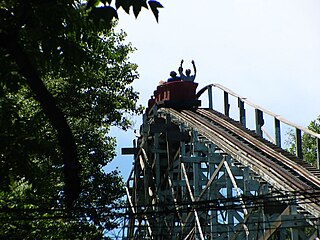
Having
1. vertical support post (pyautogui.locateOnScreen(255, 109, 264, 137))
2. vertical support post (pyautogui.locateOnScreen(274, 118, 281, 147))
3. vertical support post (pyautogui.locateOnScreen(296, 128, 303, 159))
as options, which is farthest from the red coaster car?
vertical support post (pyautogui.locateOnScreen(296, 128, 303, 159))

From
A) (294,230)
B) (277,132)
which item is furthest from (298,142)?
(294,230)

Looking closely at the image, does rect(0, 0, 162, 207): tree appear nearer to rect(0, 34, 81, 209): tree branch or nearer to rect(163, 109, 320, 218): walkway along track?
rect(0, 34, 81, 209): tree branch

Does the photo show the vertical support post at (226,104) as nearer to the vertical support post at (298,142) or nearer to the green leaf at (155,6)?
the vertical support post at (298,142)

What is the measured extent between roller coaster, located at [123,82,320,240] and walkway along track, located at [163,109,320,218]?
0.06 ft

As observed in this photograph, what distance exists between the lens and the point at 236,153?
63.9 feet

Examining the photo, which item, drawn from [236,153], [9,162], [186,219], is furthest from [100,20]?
[186,219]

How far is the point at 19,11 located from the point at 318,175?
13.1 metres

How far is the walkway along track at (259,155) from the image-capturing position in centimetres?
1709

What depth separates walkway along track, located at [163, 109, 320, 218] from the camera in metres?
17.1

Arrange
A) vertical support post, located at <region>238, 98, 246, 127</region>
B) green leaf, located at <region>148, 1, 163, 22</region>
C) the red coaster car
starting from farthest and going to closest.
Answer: the red coaster car → vertical support post, located at <region>238, 98, 246, 127</region> → green leaf, located at <region>148, 1, 163, 22</region>

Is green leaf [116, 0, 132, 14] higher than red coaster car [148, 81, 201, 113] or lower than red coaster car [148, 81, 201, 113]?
lower

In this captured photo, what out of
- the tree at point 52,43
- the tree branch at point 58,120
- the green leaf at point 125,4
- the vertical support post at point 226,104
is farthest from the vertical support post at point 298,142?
the tree branch at point 58,120

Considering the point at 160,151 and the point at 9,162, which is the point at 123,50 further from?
the point at 9,162

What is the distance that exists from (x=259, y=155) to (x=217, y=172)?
104cm
